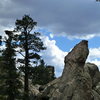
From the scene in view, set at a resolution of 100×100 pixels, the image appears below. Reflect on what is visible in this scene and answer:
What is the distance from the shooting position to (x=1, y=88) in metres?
47.4

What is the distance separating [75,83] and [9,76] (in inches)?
334

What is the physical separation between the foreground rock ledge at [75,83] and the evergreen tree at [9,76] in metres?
3.31

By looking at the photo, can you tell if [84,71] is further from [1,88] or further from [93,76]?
[1,88]

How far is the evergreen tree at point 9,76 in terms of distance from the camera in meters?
46.9

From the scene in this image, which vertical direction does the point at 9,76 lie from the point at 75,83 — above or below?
above

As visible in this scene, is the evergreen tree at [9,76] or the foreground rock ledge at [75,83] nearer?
the foreground rock ledge at [75,83]

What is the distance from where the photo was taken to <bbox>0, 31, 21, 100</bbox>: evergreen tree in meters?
46.9

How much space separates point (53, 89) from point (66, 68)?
3.03 meters

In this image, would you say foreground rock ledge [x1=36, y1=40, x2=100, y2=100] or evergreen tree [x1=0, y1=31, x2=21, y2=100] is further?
evergreen tree [x1=0, y1=31, x2=21, y2=100]

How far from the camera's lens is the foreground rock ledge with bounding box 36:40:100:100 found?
1709 inches

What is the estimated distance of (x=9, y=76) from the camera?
47.0 m

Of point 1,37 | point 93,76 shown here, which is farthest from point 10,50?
point 93,76

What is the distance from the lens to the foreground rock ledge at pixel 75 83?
43406 millimetres

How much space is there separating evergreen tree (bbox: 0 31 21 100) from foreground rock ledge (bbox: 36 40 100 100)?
130 inches
